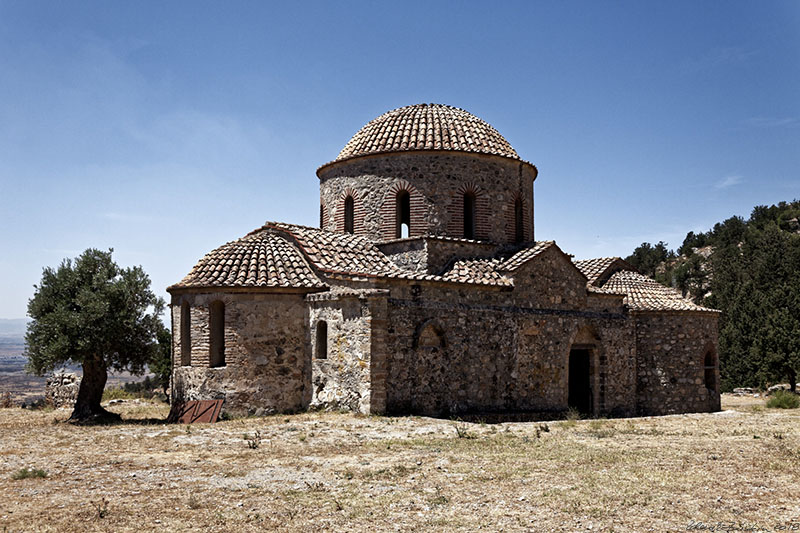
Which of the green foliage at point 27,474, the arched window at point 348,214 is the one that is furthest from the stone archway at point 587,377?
the green foliage at point 27,474

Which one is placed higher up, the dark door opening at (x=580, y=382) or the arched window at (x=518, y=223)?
the arched window at (x=518, y=223)

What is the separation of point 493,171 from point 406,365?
7214 mm

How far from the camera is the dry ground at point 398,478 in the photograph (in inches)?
291

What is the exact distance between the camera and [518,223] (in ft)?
68.5

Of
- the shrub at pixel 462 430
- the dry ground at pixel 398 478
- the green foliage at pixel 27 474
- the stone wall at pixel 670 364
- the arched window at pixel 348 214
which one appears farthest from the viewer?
the arched window at pixel 348 214

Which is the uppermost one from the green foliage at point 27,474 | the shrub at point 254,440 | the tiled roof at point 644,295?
the tiled roof at point 644,295

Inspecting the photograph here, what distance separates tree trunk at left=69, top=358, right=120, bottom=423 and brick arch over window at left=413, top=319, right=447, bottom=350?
26.7 ft

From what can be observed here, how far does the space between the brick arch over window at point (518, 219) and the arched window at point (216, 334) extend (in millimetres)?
8688

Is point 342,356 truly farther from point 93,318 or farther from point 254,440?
point 93,318

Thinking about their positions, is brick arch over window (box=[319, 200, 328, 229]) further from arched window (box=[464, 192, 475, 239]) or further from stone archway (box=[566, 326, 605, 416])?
stone archway (box=[566, 326, 605, 416])

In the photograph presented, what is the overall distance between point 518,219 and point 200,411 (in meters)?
10.8

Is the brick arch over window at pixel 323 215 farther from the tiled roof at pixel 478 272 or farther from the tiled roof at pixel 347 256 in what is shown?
the tiled roof at pixel 478 272

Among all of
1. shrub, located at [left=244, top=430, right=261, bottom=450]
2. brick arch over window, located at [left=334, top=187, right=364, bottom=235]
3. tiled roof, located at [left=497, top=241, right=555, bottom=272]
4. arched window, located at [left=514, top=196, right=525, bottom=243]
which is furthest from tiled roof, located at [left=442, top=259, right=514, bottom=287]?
shrub, located at [left=244, top=430, right=261, bottom=450]

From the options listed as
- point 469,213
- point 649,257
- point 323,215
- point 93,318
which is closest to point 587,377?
point 469,213
